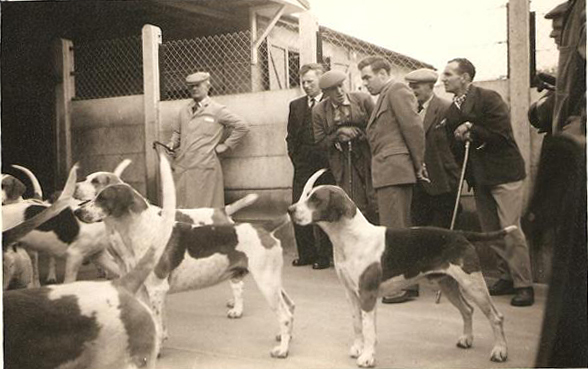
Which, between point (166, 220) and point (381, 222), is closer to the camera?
point (166, 220)

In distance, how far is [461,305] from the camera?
2.15 metres

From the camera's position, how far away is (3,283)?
2.01 m

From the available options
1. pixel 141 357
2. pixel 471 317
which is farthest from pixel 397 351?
pixel 141 357

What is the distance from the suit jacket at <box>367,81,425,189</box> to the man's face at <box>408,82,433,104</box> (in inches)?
0.7

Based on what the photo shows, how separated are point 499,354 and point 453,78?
894 millimetres

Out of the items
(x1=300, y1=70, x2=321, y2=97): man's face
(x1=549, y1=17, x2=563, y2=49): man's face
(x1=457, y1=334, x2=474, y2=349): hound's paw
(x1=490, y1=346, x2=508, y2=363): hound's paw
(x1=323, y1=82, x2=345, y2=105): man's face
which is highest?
(x1=549, y1=17, x2=563, y2=49): man's face

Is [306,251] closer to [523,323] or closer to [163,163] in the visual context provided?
[163,163]

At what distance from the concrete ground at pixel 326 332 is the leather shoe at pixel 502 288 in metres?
0.03

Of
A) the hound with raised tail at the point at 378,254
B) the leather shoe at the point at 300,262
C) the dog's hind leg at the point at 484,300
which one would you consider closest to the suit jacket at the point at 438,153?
the hound with raised tail at the point at 378,254

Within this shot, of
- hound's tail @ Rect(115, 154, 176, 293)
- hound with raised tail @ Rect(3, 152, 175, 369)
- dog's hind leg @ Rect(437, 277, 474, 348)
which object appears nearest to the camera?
hound with raised tail @ Rect(3, 152, 175, 369)

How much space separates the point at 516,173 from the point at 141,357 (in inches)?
50.4

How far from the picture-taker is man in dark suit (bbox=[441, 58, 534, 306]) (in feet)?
6.77

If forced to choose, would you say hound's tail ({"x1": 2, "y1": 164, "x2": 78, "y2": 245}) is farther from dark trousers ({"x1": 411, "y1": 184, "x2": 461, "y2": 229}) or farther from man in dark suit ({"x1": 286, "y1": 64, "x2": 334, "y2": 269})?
dark trousers ({"x1": 411, "y1": 184, "x2": 461, "y2": 229})

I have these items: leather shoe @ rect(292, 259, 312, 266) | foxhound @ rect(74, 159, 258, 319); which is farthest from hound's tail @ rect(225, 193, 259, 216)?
leather shoe @ rect(292, 259, 312, 266)
